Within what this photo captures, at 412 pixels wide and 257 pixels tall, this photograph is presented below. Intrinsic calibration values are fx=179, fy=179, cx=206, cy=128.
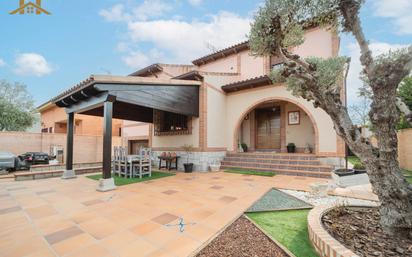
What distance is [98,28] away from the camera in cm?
958

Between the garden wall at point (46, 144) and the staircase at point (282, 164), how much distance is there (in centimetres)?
943

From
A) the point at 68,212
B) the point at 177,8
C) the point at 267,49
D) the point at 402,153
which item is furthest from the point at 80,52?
the point at 402,153

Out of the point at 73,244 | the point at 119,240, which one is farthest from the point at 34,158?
the point at 119,240

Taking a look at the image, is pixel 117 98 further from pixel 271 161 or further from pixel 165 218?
pixel 271 161

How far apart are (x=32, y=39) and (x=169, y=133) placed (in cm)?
905

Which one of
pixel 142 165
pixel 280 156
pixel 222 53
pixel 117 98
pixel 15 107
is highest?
pixel 222 53

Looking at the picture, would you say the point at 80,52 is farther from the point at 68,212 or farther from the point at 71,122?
the point at 68,212

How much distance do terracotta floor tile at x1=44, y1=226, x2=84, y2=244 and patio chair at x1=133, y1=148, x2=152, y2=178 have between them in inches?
157

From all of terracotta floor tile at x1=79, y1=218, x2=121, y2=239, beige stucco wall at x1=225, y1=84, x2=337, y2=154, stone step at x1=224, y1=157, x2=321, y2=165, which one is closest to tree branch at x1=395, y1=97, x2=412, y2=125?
terracotta floor tile at x1=79, y1=218, x2=121, y2=239

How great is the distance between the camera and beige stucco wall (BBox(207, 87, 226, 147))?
8642 mm

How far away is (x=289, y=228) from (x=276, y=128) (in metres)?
8.50

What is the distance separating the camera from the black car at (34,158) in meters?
9.83

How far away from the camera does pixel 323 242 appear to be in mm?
1913

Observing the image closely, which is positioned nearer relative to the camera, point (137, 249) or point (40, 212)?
point (137, 249)
